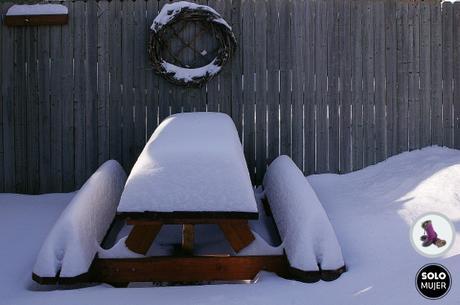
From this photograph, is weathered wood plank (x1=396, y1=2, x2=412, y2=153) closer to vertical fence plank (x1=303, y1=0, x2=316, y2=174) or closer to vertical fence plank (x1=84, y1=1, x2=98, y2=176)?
vertical fence plank (x1=303, y1=0, x2=316, y2=174)

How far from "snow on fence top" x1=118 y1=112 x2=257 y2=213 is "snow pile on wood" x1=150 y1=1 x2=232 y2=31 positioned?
232cm

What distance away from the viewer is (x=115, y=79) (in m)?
5.58

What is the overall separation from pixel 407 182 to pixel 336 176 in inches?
40.5

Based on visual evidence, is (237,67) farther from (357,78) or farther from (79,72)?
(79,72)

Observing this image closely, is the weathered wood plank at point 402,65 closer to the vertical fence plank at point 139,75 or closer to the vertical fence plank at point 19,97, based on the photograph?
the vertical fence plank at point 139,75

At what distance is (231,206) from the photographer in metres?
3.07

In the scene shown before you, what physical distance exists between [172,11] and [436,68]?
369 centimetres

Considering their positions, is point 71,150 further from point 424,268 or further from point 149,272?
point 424,268

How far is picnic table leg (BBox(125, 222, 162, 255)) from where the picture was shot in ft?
10.6

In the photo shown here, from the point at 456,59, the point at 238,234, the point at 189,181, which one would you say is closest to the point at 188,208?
the point at 189,181

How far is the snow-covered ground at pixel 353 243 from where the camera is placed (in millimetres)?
2850

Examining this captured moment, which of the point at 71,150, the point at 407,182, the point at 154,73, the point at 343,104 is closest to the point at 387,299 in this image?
the point at 407,182

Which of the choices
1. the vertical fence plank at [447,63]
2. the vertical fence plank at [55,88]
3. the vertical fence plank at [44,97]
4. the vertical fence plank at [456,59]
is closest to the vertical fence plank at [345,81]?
the vertical fence plank at [447,63]

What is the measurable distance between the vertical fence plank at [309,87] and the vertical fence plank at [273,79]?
1.26 feet
